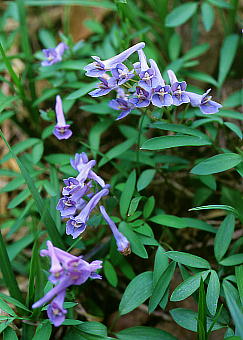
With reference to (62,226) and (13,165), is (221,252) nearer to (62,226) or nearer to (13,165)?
(62,226)

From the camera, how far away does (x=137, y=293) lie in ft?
6.09

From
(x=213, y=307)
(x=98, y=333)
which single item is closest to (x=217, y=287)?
(x=213, y=307)

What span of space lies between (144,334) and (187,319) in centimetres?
21

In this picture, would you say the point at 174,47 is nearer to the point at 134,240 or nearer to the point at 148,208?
the point at 148,208

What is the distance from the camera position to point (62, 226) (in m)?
2.17

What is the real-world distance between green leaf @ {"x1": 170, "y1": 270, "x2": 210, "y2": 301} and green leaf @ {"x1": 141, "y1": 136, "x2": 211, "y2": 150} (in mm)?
575

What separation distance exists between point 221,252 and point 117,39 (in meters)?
1.54

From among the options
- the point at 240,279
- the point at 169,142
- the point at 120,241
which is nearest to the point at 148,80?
the point at 169,142

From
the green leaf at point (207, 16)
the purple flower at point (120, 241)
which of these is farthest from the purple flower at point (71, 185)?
the green leaf at point (207, 16)

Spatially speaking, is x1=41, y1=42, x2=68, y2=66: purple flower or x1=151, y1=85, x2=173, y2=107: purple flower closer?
x1=151, y1=85, x2=173, y2=107: purple flower

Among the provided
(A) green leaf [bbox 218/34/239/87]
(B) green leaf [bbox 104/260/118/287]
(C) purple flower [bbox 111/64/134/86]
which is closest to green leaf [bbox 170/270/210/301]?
(B) green leaf [bbox 104/260/118/287]

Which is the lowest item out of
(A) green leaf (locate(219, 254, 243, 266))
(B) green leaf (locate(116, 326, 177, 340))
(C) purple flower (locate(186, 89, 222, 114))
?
(B) green leaf (locate(116, 326, 177, 340))

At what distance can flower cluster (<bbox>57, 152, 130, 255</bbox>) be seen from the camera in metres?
1.83

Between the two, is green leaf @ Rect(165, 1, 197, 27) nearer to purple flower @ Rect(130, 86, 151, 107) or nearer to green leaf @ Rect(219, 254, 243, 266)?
purple flower @ Rect(130, 86, 151, 107)
